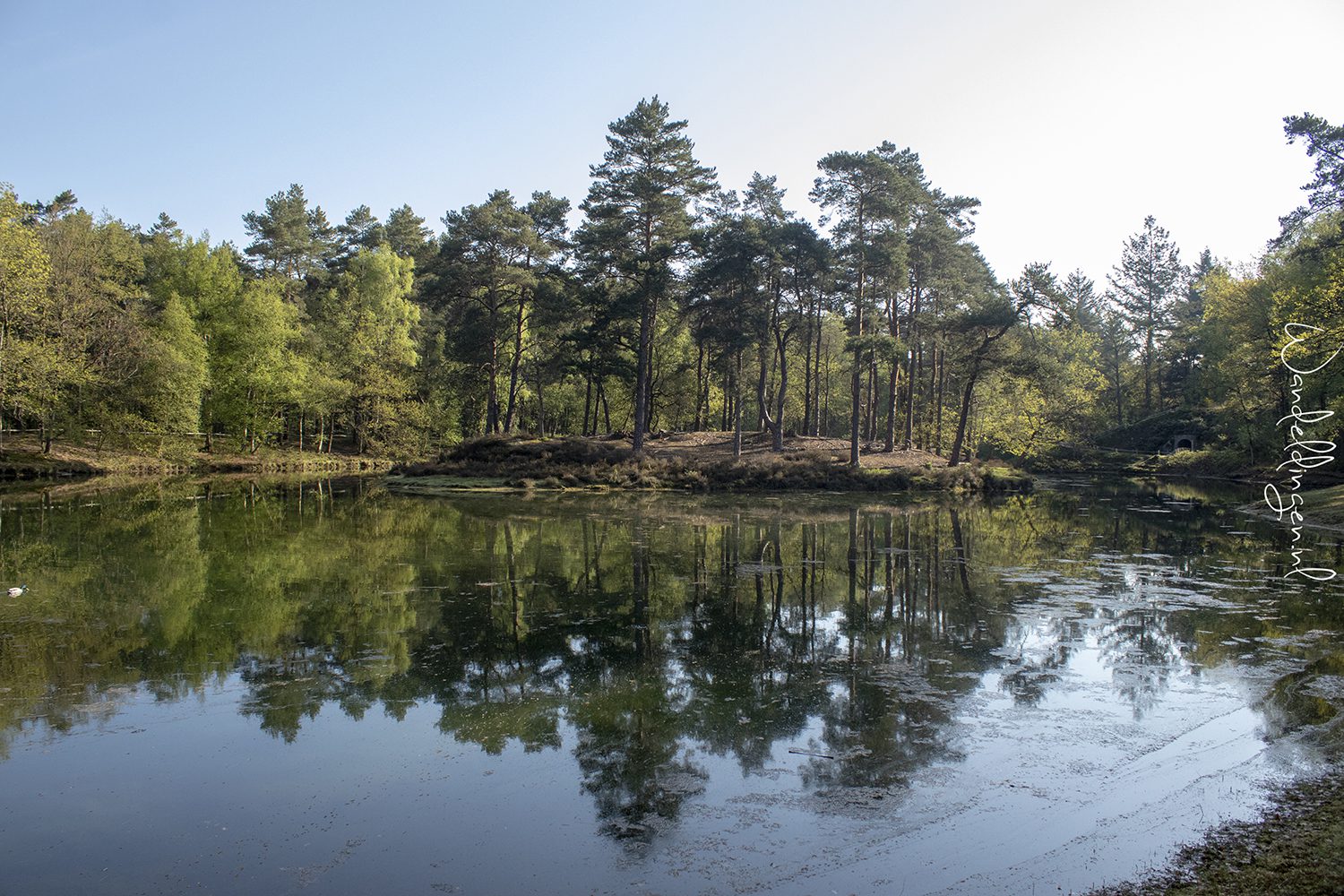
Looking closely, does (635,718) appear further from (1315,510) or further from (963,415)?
(963,415)

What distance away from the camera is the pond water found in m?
5.35

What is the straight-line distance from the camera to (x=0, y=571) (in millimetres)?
14438

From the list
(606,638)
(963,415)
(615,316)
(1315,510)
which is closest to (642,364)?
(615,316)

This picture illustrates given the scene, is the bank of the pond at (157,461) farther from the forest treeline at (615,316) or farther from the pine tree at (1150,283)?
the pine tree at (1150,283)

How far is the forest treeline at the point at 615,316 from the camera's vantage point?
3681cm

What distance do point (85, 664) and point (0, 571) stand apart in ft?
24.1

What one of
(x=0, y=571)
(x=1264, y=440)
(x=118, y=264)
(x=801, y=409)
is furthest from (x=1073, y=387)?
(x=118, y=264)

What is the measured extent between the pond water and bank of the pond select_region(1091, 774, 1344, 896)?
259 millimetres

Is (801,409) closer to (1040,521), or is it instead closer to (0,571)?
(1040,521)

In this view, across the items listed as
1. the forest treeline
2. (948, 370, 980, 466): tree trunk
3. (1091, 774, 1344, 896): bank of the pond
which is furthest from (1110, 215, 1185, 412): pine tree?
(1091, 774, 1344, 896): bank of the pond

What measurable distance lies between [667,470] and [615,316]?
7.69 m

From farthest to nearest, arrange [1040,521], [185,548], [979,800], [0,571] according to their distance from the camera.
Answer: [1040,521]
[185,548]
[0,571]
[979,800]

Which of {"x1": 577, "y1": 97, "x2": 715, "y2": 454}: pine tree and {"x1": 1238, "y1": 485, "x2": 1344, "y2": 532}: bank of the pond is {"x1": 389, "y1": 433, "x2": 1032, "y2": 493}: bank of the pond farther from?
{"x1": 1238, "y1": 485, "x2": 1344, "y2": 532}: bank of the pond

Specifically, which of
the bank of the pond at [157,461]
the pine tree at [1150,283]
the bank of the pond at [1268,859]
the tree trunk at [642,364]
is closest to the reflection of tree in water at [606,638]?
the bank of the pond at [1268,859]
